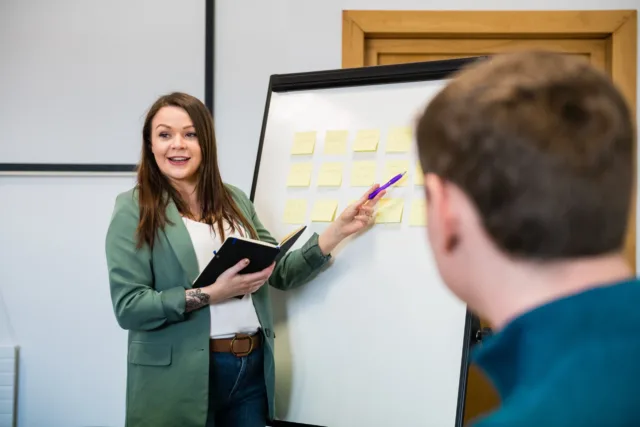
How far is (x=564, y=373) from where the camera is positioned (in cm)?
44

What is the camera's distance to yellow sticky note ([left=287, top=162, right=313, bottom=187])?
2061mm

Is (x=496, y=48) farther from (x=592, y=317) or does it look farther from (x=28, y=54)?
(x=592, y=317)

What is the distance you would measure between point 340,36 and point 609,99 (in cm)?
231

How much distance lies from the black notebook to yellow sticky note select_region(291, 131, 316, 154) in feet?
1.21

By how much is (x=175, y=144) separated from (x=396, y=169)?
0.60 metres

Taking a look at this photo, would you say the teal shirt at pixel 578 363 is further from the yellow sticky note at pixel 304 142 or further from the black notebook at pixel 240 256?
the yellow sticky note at pixel 304 142

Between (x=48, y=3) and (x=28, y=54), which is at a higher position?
(x=48, y=3)

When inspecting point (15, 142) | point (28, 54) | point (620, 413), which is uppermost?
point (28, 54)

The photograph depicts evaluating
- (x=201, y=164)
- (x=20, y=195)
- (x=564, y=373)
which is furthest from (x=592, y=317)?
(x=20, y=195)

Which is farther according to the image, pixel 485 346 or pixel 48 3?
pixel 48 3

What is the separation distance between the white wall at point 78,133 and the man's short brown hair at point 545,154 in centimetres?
231

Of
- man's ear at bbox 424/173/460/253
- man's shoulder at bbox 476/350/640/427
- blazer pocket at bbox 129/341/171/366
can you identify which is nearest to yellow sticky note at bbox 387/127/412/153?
blazer pocket at bbox 129/341/171/366

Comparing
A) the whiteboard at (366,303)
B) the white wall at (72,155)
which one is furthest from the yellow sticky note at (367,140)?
the white wall at (72,155)

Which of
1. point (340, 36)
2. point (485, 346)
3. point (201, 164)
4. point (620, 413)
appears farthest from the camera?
point (340, 36)
